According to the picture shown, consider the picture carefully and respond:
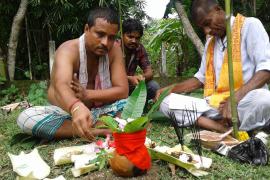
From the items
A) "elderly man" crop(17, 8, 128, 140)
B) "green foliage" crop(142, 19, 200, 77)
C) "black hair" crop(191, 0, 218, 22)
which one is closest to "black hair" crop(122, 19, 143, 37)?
"elderly man" crop(17, 8, 128, 140)

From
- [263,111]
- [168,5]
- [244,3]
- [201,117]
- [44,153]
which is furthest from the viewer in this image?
[244,3]

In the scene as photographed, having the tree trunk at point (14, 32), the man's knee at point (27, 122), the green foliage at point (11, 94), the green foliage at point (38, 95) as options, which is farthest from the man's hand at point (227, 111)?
the tree trunk at point (14, 32)

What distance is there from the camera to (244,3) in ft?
23.7

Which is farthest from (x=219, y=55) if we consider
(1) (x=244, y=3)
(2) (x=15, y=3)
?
(2) (x=15, y=3)

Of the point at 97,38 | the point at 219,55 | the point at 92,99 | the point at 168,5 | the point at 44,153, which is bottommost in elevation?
the point at 44,153

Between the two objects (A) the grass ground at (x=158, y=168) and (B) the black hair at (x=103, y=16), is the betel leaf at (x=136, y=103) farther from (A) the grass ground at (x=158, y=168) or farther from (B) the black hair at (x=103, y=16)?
(B) the black hair at (x=103, y=16)

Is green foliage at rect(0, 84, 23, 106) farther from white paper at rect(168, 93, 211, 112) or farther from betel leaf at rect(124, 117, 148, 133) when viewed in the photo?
betel leaf at rect(124, 117, 148, 133)

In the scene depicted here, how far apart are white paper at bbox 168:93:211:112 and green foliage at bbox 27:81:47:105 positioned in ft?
7.75

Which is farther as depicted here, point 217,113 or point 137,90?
point 217,113

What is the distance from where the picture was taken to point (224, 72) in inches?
142

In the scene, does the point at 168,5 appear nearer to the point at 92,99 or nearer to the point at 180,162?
the point at 92,99

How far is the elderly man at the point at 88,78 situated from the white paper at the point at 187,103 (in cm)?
54

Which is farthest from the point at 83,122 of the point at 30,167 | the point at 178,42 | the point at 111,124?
the point at 178,42

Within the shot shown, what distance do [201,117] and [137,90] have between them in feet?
4.52
